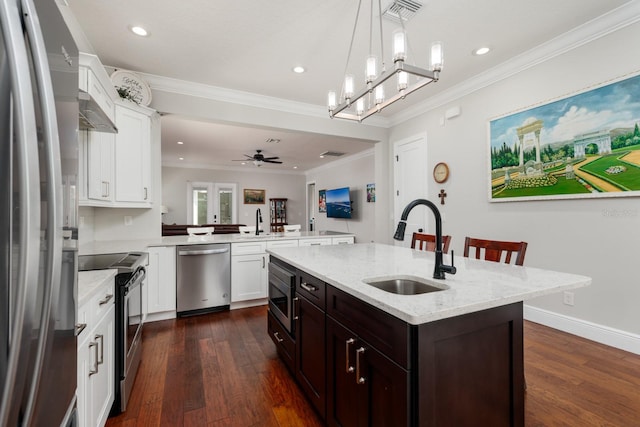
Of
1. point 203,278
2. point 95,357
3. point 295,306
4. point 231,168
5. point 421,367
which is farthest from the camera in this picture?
point 231,168

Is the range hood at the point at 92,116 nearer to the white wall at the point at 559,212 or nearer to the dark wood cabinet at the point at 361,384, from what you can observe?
the dark wood cabinet at the point at 361,384

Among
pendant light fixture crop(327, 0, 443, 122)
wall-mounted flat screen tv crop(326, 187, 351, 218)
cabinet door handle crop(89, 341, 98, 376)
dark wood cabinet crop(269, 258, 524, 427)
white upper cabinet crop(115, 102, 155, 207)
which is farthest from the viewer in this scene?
wall-mounted flat screen tv crop(326, 187, 351, 218)

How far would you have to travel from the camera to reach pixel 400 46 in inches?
69.2

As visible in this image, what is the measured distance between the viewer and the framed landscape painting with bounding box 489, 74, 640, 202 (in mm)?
2355

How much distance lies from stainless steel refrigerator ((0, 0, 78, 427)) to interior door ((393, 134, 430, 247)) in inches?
162

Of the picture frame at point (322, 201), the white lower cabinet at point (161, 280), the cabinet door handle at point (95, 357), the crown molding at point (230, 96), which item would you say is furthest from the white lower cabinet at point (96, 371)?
the picture frame at point (322, 201)

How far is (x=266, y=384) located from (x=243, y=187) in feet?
27.1

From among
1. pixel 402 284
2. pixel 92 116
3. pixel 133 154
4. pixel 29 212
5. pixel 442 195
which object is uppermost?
pixel 92 116

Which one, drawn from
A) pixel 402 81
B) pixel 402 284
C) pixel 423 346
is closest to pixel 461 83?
pixel 402 81

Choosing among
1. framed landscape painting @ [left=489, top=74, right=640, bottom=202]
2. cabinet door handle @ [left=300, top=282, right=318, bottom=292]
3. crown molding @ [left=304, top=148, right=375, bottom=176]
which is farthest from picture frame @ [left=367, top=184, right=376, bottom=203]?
cabinet door handle @ [left=300, top=282, right=318, bottom=292]

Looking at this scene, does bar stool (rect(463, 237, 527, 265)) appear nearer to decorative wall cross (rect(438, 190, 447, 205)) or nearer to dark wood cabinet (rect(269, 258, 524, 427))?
dark wood cabinet (rect(269, 258, 524, 427))

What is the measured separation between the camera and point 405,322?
0.98 m

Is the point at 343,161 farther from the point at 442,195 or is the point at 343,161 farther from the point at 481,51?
the point at 481,51

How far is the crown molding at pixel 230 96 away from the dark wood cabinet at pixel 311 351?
3014 mm
